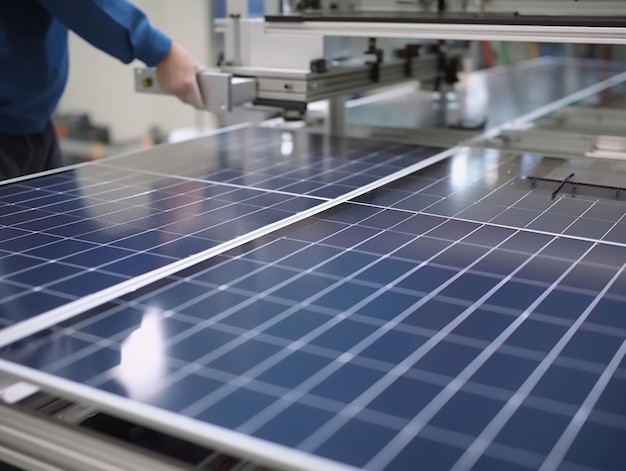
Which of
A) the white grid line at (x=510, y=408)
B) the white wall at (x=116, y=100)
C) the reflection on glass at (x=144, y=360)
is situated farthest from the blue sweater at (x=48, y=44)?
Answer: the white wall at (x=116, y=100)

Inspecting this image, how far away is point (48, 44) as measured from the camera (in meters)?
2.27

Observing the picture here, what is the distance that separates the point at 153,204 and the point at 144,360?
759 mm

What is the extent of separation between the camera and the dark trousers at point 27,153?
2297mm

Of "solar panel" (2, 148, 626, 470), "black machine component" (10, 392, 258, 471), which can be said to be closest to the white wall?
"solar panel" (2, 148, 626, 470)

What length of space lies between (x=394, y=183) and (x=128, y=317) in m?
0.93

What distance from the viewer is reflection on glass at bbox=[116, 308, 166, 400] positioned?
3.08 ft

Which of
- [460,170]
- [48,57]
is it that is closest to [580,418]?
[460,170]

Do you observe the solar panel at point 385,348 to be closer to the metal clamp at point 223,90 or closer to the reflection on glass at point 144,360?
the reflection on glass at point 144,360

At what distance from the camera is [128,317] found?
1.14 m

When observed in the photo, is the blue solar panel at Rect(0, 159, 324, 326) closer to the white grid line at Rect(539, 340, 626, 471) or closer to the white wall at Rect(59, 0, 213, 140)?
the white grid line at Rect(539, 340, 626, 471)

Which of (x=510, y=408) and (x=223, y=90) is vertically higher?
(x=223, y=90)

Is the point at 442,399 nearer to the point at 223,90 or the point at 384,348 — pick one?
the point at 384,348

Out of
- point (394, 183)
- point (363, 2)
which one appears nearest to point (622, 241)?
point (394, 183)

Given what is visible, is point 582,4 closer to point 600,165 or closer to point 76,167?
point 600,165
